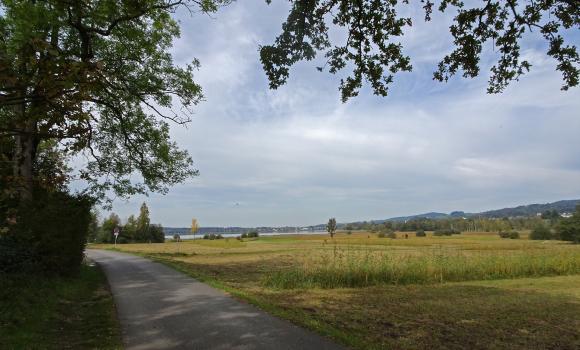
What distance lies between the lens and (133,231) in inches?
3465

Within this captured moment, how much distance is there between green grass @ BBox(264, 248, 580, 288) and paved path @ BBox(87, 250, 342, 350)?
430 cm

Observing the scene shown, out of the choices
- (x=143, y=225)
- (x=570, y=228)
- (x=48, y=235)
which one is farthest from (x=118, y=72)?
(x=143, y=225)

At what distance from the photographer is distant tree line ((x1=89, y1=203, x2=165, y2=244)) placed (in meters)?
85.1

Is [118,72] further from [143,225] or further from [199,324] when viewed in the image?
[143,225]

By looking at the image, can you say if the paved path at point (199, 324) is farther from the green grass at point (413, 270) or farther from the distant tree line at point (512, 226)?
the distant tree line at point (512, 226)

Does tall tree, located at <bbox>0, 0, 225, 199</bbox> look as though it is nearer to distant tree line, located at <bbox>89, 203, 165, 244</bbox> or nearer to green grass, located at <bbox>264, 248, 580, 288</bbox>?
green grass, located at <bbox>264, 248, 580, 288</bbox>

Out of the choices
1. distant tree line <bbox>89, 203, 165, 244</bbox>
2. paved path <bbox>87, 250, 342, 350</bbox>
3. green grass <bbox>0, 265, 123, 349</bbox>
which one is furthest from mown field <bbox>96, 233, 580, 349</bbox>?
distant tree line <bbox>89, 203, 165, 244</bbox>

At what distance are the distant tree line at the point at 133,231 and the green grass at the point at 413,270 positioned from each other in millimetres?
74091

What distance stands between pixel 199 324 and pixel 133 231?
85656mm

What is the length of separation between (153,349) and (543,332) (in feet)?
25.4

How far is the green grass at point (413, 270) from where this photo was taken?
1599 centimetres

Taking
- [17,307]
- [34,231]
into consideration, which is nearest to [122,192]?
[34,231]

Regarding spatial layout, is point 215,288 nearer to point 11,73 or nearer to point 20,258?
point 20,258

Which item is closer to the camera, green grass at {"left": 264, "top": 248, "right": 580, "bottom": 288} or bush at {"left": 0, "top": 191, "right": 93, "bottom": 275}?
bush at {"left": 0, "top": 191, "right": 93, "bottom": 275}
